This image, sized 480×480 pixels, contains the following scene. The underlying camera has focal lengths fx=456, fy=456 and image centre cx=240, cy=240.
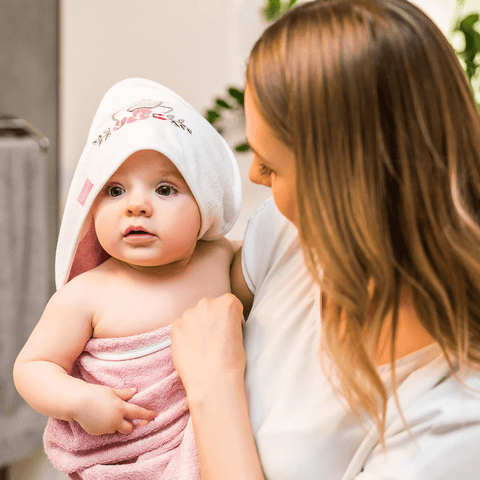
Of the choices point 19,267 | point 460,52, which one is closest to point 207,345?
point 19,267

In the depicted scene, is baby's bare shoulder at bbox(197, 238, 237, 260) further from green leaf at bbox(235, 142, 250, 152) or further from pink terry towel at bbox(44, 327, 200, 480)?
green leaf at bbox(235, 142, 250, 152)

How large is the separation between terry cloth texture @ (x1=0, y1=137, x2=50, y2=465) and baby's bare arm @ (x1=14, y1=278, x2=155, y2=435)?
27.6 inches

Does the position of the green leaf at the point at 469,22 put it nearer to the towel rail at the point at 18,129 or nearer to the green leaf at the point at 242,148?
the green leaf at the point at 242,148

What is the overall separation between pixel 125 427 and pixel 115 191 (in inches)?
13.8

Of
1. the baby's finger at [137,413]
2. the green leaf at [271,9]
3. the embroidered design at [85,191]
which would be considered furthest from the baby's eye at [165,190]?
the green leaf at [271,9]

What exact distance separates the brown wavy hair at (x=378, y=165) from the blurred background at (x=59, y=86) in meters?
0.97

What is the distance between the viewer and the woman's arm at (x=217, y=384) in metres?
0.56

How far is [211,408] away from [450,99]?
467mm

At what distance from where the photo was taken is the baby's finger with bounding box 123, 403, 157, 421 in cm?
66

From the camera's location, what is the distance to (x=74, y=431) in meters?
0.68

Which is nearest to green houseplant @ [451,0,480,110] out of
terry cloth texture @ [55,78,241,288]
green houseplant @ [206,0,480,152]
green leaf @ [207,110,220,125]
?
green houseplant @ [206,0,480,152]

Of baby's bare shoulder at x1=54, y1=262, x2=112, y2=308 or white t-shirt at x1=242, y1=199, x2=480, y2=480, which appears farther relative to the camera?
baby's bare shoulder at x1=54, y1=262, x2=112, y2=308

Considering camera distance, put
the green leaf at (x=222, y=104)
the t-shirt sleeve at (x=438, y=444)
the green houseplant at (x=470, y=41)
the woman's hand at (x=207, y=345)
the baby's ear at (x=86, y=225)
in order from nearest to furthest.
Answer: the t-shirt sleeve at (x=438, y=444)
the woman's hand at (x=207, y=345)
the baby's ear at (x=86, y=225)
the green houseplant at (x=470, y=41)
the green leaf at (x=222, y=104)

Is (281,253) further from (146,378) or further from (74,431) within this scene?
(74,431)
